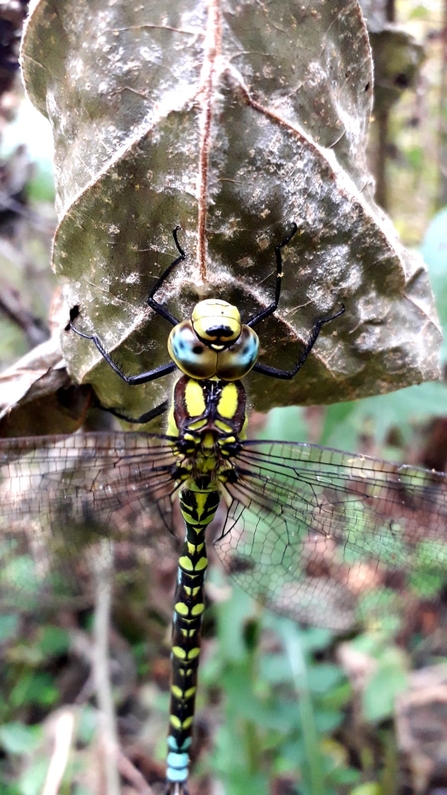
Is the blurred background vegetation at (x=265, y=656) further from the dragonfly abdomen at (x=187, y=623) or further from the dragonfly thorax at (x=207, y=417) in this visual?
the dragonfly thorax at (x=207, y=417)

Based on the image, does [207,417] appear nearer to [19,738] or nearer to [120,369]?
[120,369]

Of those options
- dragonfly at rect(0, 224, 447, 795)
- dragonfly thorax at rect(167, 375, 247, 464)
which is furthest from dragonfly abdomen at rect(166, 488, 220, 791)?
dragonfly thorax at rect(167, 375, 247, 464)

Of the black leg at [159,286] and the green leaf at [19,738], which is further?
the green leaf at [19,738]

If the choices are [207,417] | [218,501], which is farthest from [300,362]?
[218,501]

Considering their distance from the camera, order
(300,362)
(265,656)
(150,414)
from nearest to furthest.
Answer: (300,362)
(150,414)
(265,656)

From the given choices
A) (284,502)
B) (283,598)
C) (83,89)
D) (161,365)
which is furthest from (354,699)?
(83,89)

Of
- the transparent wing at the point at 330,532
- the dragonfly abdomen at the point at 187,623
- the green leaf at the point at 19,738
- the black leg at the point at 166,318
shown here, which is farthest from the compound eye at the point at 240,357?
the green leaf at the point at 19,738

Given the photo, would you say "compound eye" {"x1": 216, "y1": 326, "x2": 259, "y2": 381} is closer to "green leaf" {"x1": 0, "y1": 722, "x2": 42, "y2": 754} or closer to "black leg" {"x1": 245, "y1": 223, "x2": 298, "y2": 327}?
"black leg" {"x1": 245, "y1": 223, "x2": 298, "y2": 327}
